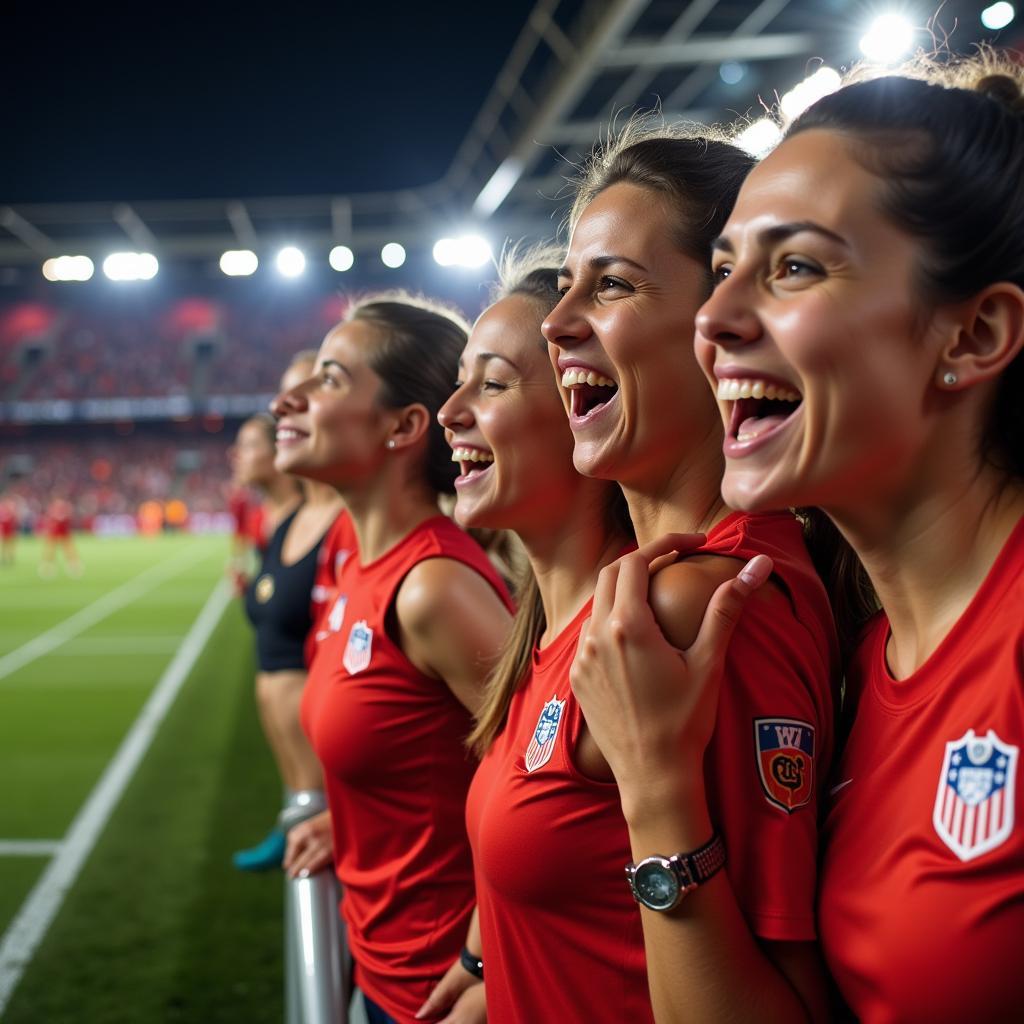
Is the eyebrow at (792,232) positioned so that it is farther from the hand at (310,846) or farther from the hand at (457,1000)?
the hand at (310,846)

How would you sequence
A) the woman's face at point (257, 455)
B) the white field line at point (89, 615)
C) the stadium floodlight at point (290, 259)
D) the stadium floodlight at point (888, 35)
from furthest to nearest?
the stadium floodlight at point (290, 259), the white field line at point (89, 615), the stadium floodlight at point (888, 35), the woman's face at point (257, 455)

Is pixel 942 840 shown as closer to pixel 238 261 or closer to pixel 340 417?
pixel 340 417

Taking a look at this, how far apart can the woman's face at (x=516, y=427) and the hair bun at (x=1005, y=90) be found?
3.19 feet

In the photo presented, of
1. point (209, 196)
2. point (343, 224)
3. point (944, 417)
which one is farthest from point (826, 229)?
point (343, 224)

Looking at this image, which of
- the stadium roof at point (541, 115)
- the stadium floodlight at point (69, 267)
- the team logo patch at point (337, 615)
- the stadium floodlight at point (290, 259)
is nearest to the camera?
the team logo patch at point (337, 615)

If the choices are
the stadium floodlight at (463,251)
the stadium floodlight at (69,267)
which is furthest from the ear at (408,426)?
the stadium floodlight at (69,267)

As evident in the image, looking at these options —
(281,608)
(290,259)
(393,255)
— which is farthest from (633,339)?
(393,255)

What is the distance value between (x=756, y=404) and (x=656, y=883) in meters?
0.60

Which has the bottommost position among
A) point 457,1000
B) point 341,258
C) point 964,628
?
point 457,1000

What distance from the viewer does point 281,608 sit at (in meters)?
5.32

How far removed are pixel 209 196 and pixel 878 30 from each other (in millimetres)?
33218

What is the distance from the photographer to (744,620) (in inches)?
54.4

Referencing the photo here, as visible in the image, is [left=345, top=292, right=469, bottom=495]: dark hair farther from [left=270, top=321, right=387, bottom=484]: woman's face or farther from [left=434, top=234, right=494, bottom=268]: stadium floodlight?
[left=434, top=234, right=494, bottom=268]: stadium floodlight

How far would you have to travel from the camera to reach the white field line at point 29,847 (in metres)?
5.96
